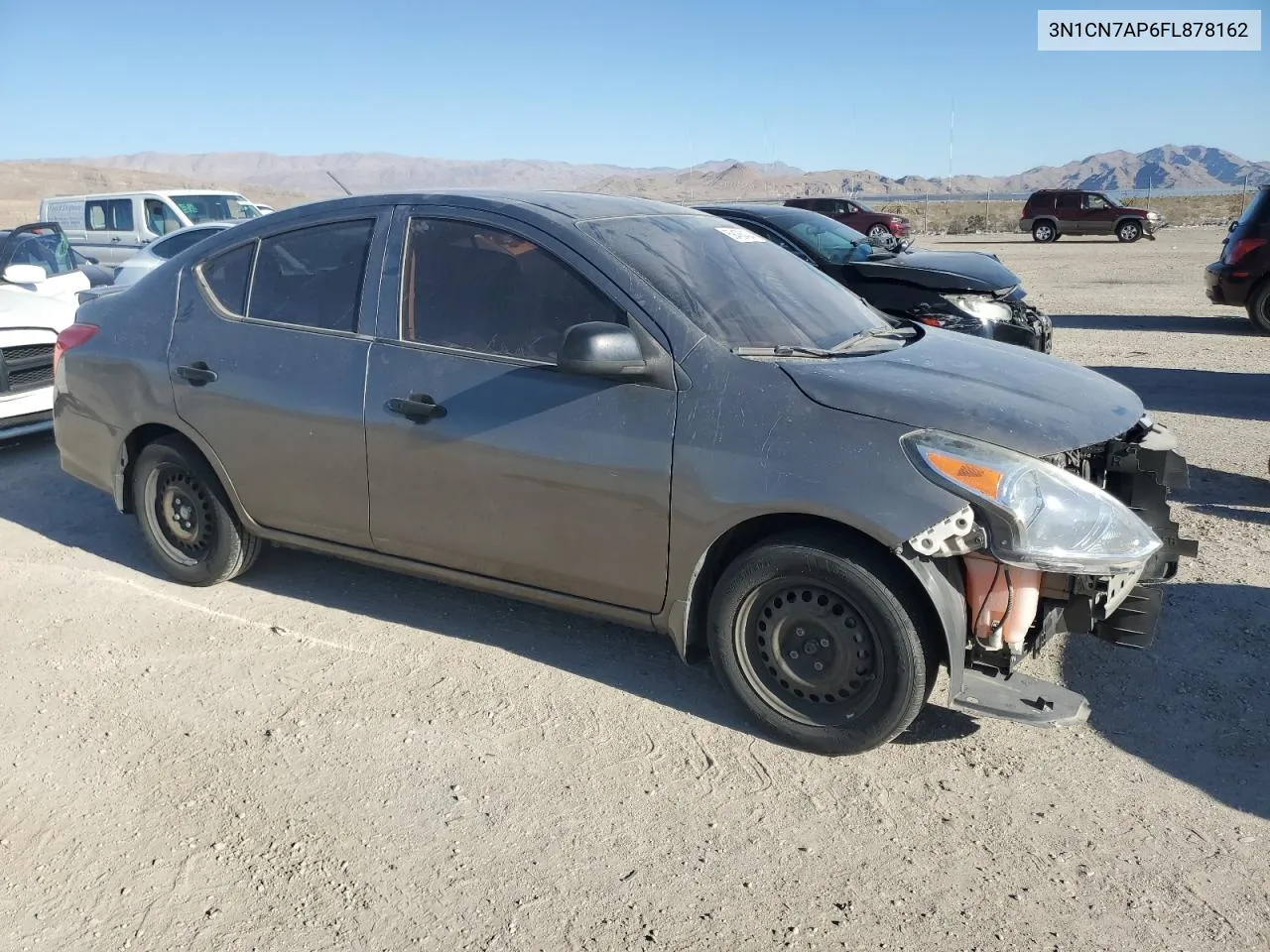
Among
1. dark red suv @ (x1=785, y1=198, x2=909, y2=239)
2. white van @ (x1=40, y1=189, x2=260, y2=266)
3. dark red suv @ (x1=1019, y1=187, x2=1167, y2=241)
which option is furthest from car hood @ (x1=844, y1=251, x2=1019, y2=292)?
dark red suv @ (x1=1019, y1=187, x2=1167, y2=241)

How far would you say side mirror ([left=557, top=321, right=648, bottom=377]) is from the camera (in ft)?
11.6

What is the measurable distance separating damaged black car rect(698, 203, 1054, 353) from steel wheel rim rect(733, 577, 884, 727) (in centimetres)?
487

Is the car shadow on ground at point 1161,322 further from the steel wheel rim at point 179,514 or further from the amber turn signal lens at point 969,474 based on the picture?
the steel wheel rim at point 179,514

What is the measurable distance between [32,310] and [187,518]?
387cm

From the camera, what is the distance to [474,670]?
167 inches

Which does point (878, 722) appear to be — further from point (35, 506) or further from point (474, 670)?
point (35, 506)

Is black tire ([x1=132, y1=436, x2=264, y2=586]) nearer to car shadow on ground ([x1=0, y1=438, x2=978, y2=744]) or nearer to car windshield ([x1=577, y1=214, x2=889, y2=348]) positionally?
car shadow on ground ([x1=0, y1=438, x2=978, y2=744])

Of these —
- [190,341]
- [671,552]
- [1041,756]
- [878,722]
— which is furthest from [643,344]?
[190,341]

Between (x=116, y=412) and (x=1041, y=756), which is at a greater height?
(x=116, y=412)

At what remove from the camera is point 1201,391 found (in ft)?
30.3

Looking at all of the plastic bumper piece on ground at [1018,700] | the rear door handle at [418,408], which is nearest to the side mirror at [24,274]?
the rear door handle at [418,408]

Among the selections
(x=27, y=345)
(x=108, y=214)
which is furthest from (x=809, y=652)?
(x=108, y=214)

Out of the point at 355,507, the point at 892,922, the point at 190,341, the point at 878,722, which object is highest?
the point at 190,341

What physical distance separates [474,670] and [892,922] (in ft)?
6.51
